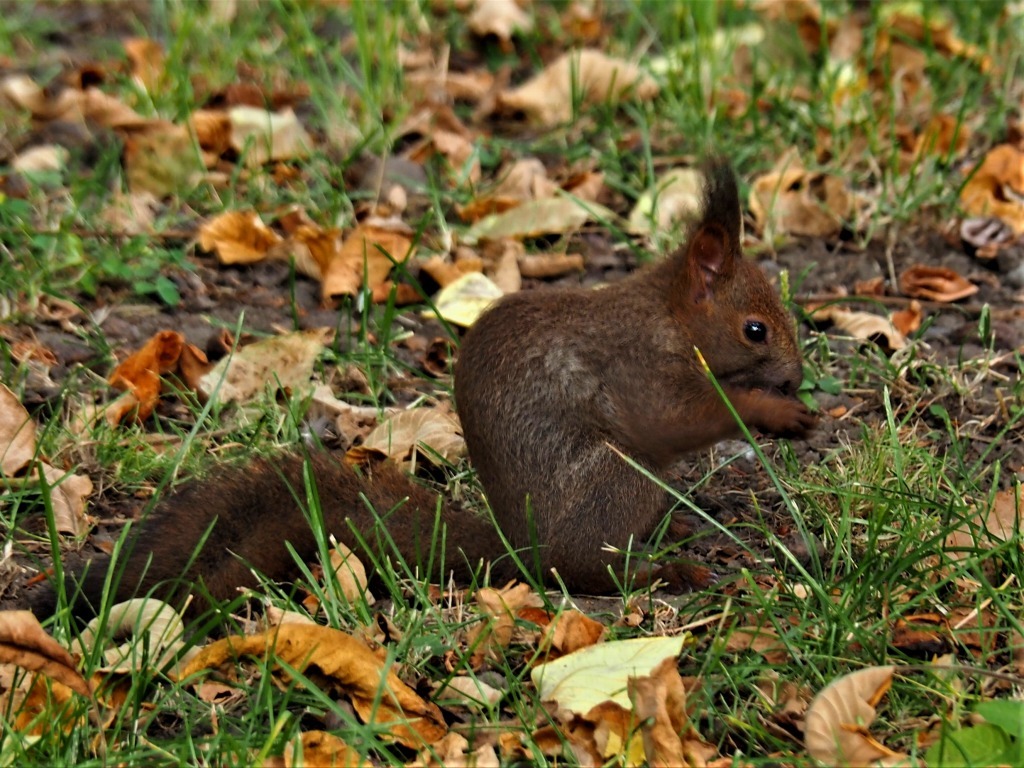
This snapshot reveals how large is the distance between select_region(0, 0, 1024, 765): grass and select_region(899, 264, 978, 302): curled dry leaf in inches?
8.2

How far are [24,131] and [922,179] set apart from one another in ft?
9.40

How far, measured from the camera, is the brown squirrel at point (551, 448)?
260 centimetres

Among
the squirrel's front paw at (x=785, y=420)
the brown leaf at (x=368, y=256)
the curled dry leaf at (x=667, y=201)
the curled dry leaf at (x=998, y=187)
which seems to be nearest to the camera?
the squirrel's front paw at (x=785, y=420)

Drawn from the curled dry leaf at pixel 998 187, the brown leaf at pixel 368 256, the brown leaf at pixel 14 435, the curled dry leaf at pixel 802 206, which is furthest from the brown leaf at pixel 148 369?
the curled dry leaf at pixel 998 187

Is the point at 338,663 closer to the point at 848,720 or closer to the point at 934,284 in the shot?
the point at 848,720

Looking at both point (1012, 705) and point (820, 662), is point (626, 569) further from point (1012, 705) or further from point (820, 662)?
point (1012, 705)

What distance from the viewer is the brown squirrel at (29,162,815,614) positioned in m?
2.60

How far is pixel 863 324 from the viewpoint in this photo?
3.60 meters

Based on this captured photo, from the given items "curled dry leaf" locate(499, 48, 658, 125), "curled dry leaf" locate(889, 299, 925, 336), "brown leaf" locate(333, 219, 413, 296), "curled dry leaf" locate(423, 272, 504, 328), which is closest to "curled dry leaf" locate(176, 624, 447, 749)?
"curled dry leaf" locate(423, 272, 504, 328)

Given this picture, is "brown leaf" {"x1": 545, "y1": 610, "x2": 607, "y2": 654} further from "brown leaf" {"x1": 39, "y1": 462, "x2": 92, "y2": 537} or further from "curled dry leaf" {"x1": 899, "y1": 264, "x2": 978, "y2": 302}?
"curled dry leaf" {"x1": 899, "y1": 264, "x2": 978, "y2": 302}

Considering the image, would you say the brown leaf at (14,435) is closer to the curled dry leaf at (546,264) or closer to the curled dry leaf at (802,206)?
the curled dry leaf at (546,264)

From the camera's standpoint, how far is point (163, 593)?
244 centimetres

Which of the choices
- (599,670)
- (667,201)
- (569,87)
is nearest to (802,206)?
(667,201)

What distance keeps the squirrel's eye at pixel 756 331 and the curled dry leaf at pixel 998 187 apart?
1420 millimetres
